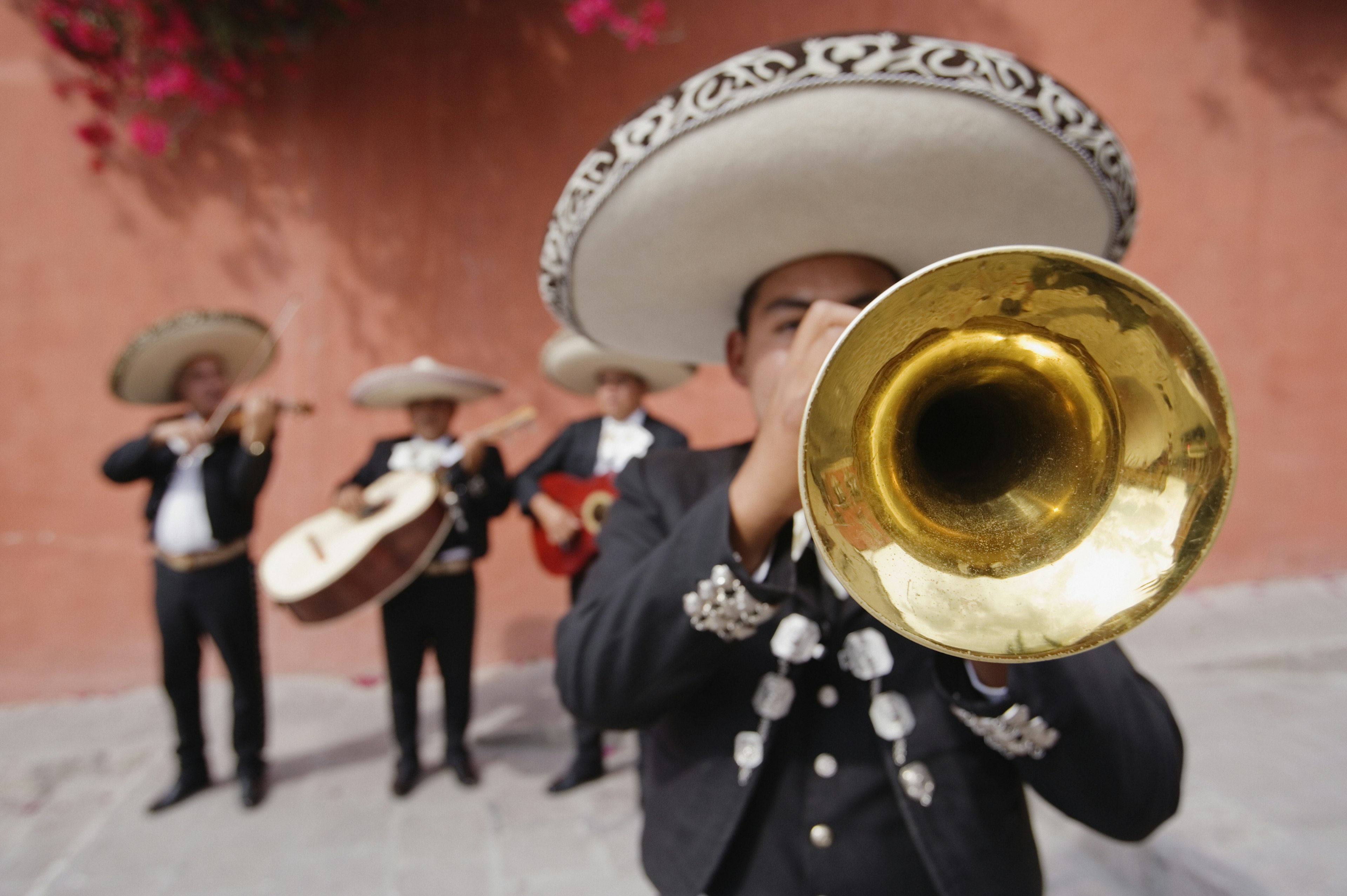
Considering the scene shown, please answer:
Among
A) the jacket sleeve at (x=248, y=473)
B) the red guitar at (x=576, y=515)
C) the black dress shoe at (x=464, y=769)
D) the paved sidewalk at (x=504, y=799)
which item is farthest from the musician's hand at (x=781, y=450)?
the black dress shoe at (x=464, y=769)

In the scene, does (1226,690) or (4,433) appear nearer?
(1226,690)

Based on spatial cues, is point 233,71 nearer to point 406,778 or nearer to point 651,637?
point 406,778

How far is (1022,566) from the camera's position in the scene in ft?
2.94

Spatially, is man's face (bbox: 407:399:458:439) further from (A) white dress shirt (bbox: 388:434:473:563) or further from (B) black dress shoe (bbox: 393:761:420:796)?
(B) black dress shoe (bbox: 393:761:420:796)

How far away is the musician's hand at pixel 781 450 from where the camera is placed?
2.96ft

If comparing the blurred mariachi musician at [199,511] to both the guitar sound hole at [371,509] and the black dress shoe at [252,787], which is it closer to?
the black dress shoe at [252,787]

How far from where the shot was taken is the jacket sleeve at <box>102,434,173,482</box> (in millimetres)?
3324

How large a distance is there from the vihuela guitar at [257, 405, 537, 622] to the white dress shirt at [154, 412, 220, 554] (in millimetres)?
Result: 306

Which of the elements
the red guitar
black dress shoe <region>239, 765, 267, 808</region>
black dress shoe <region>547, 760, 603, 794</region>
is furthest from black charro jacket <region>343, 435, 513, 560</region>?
black dress shoe <region>239, 765, 267, 808</region>

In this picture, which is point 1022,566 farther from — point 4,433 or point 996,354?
point 4,433

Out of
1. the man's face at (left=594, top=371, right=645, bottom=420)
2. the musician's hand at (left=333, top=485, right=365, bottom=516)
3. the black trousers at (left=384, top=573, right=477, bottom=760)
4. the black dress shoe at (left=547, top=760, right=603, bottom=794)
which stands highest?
the man's face at (left=594, top=371, right=645, bottom=420)

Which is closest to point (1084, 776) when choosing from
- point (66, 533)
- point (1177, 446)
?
point (1177, 446)

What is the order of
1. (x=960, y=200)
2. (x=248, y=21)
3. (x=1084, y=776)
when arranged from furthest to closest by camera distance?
(x=248, y=21)
(x=960, y=200)
(x=1084, y=776)

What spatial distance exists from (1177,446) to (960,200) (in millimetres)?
581
